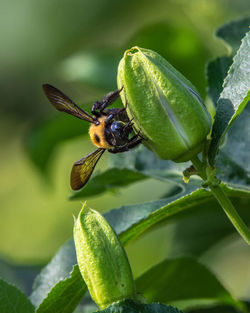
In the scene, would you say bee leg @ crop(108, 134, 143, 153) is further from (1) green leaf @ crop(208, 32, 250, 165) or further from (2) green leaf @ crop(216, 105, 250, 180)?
(2) green leaf @ crop(216, 105, 250, 180)

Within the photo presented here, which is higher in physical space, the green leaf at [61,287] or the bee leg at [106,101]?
the bee leg at [106,101]

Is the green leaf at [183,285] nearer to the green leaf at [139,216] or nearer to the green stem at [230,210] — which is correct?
the green leaf at [139,216]

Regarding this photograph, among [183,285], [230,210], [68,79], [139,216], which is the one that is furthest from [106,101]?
[68,79]

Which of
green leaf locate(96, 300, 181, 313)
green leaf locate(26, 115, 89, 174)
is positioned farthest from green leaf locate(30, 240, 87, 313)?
green leaf locate(26, 115, 89, 174)

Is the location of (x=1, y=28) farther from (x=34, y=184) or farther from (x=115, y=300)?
(x=115, y=300)

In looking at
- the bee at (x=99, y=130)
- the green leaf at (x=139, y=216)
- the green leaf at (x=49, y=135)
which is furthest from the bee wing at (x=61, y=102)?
the green leaf at (x=49, y=135)

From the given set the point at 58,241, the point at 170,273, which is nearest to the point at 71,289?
the point at 170,273
